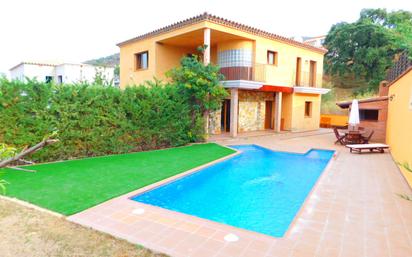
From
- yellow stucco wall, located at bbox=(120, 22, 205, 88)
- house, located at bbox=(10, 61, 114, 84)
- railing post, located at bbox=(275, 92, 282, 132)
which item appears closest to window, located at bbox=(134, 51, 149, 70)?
yellow stucco wall, located at bbox=(120, 22, 205, 88)

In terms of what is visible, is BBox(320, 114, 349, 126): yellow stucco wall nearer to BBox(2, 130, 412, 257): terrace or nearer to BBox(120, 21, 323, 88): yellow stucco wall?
BBox(120, 21, 323, 88): yellow stucco wall

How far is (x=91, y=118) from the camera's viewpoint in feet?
38.4

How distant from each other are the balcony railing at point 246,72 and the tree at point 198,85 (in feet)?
10.5

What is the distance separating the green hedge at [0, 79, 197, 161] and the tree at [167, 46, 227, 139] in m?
0.55

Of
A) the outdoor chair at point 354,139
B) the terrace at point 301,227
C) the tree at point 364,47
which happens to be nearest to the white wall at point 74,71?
the outdoor chair at point 354,139

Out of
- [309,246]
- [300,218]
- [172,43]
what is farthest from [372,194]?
[172,43]

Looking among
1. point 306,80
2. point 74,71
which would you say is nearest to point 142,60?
point 306,80

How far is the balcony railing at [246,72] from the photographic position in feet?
62.0

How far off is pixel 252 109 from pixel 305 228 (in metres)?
17.5

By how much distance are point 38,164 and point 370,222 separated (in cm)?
1039

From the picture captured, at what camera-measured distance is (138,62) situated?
22.7 m

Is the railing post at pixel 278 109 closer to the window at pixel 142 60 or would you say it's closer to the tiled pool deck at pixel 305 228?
the window at pixel 142 60

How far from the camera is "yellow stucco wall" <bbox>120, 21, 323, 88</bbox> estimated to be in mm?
18703

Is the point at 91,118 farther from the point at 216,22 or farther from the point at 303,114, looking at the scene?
the point at 303,114
